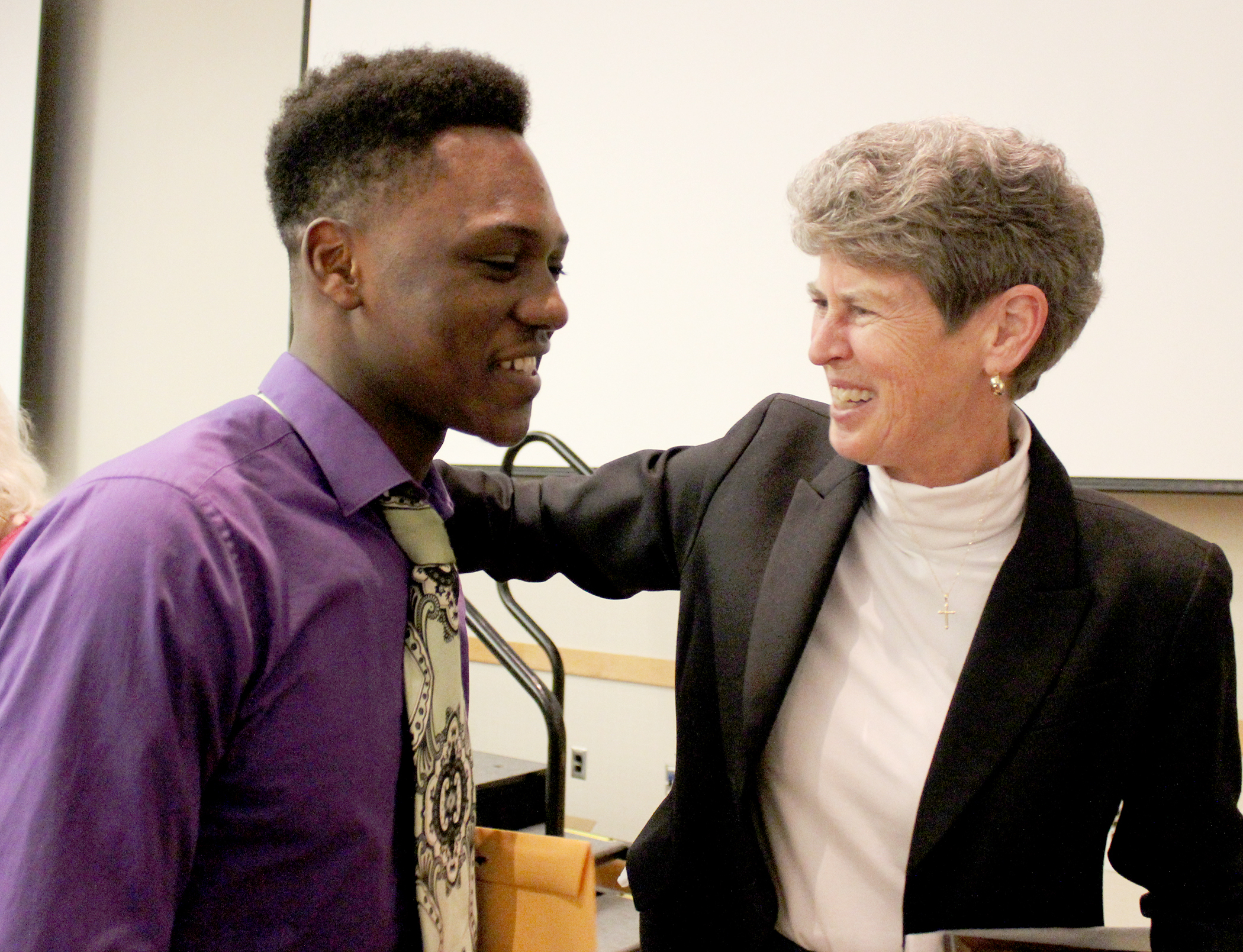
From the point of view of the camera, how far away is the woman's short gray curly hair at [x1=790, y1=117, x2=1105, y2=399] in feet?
3.97

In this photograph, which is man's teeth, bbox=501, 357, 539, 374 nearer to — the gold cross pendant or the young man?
the young man

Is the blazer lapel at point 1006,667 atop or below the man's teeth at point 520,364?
below

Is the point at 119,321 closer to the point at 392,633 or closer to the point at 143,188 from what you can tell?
the point at 143,188

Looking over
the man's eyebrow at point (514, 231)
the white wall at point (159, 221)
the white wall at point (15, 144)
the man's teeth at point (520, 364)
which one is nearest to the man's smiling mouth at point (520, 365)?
the man's teeth at point (520, 364)

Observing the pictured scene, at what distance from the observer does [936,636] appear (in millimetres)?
1297

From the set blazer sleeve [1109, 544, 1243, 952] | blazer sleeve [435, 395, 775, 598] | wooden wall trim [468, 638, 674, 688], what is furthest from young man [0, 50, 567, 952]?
wooden wall trim [468, 638, 674, 688]

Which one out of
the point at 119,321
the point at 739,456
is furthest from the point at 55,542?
the point at 119,321

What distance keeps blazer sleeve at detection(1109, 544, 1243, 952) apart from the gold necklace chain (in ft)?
0.77

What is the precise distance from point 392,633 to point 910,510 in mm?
665

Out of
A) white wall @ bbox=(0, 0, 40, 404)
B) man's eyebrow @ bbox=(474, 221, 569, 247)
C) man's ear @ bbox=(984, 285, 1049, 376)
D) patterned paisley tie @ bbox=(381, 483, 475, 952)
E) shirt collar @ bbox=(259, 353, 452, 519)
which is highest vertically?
white wall @ bbox=(0, 0, 40, 404)

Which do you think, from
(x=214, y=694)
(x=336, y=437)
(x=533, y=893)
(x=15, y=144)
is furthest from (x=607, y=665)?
(x=15, y=144)

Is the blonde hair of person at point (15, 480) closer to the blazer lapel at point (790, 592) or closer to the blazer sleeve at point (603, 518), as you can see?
the blazer sleeve at point (603, 518)

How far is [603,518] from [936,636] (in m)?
0.44

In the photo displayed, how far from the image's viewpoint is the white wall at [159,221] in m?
4.20
